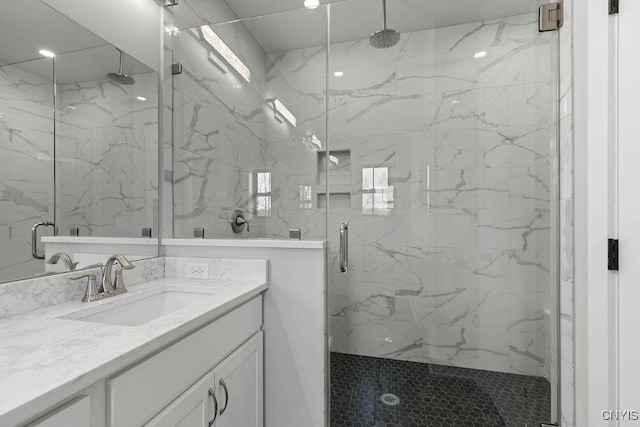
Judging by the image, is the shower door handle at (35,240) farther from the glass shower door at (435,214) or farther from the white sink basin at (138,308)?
the glass shower door at (435,214)

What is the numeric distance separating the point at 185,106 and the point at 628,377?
2288 mm

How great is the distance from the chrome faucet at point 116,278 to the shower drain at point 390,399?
1409 millimetres

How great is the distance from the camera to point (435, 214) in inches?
68.5

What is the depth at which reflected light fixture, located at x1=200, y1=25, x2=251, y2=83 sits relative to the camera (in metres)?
1.73

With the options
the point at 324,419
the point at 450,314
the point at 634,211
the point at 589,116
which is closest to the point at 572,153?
the point at 589,116

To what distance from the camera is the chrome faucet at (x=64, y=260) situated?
3.60 feet

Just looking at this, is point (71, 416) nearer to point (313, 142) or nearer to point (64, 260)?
point (64, 260)

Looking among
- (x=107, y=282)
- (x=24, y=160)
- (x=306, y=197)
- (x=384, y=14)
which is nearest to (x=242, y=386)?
(x=107, y=282)

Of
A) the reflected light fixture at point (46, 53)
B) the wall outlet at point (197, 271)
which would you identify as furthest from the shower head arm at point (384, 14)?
the wall outlet at point (197, 271)

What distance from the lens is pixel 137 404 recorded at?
2.40ft

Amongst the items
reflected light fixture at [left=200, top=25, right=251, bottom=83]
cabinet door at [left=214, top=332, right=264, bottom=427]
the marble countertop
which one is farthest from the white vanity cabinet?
reflected light fixture at [left=200, top=25, right=251, bottom=83]

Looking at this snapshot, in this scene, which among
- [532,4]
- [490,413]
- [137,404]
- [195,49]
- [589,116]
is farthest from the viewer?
[195,49]

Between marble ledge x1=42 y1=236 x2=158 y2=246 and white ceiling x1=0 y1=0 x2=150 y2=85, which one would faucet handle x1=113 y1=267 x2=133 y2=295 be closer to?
marble ledge x1=42 y1=236 x2=158 y2=246

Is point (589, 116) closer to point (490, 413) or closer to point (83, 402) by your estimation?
point (490, 413)
